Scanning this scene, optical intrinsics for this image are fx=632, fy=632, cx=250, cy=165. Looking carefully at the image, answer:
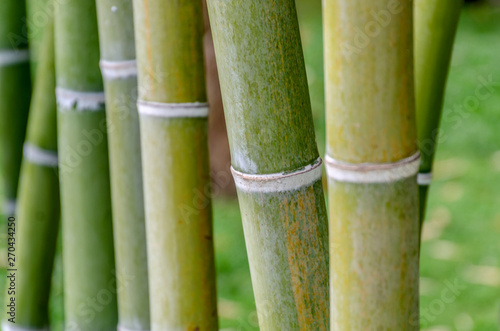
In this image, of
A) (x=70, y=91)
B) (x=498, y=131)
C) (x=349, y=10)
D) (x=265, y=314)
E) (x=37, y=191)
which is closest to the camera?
(x=349, y=10)

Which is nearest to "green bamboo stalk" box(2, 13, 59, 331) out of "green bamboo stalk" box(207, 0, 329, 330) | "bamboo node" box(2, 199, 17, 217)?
"bamboo node" box(2, 199, 17, 217)

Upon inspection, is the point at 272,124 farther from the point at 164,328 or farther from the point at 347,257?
the point at 164,328

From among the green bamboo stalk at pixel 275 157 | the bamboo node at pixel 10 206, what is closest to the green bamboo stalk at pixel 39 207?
the bamboo node at pixel 10 206

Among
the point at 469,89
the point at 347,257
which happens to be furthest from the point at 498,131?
the point at 347,257

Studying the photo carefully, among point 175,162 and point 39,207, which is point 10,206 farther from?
point 175,162

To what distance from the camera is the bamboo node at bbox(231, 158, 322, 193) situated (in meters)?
0.38

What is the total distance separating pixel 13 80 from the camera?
0.73 metres

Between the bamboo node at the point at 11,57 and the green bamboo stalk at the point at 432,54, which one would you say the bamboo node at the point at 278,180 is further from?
the bamboo node at the point at 11,57

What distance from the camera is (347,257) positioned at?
360 mm

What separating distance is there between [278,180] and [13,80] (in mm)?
461

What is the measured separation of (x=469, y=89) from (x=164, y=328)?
5.61 feet

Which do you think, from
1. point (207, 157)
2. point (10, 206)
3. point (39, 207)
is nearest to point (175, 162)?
point (207, 157)

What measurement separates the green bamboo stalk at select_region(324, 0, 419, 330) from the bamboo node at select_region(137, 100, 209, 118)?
0.49 feet

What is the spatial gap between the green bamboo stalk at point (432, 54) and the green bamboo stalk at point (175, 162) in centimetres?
18
